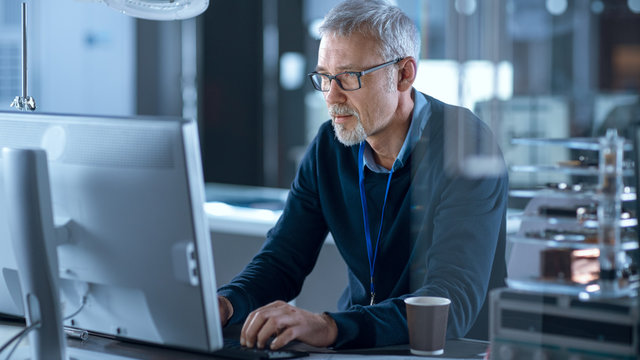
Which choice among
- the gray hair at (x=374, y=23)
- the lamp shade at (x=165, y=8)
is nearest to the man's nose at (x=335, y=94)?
the gray hair at (x=374, y=23)

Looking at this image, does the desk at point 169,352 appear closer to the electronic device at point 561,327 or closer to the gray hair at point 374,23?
the electronic device at point 561,327

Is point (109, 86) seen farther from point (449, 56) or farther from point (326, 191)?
point (449, 56)

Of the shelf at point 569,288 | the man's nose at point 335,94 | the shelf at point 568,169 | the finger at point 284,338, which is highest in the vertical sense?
the man's nose at point 335,94

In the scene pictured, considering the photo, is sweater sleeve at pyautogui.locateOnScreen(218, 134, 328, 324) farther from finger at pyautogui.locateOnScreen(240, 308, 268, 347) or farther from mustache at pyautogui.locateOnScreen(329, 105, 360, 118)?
finger at pyautogui.locateOnScreen(240, 308, 268, 347)

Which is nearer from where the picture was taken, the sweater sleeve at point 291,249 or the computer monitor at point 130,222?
the computer monitor at point 130,222

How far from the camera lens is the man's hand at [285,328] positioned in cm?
137

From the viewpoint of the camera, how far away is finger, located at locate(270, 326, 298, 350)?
1.36 meters

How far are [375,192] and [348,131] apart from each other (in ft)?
0.54

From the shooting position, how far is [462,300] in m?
1.53

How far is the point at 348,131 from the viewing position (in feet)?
6.21

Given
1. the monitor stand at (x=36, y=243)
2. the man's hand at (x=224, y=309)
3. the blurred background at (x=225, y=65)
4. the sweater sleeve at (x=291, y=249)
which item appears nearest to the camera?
the monitor stand at (x=36, y=243)

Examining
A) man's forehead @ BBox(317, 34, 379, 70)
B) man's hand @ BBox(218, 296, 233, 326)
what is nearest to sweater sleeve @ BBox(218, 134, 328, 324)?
man's hand @ BBox(218, 296, 233, 326)

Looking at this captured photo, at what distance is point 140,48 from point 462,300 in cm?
479

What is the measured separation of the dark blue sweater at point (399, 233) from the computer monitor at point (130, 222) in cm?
38
